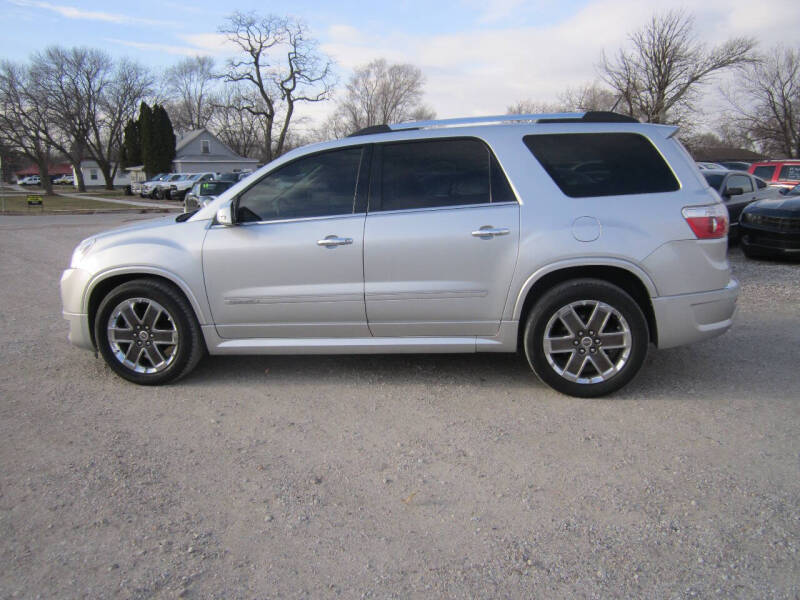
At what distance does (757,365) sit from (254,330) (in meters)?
3.98

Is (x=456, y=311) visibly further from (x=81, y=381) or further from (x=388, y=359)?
(x=81, y=381)

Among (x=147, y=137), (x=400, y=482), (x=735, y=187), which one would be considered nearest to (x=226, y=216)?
(x=400, y=482)

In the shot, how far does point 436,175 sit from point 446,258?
63 cm

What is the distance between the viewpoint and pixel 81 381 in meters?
4.61

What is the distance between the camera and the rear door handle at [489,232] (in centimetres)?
396

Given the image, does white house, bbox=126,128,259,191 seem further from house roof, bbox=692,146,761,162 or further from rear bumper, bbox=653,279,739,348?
rear bumper, bbox=653,279,739,348

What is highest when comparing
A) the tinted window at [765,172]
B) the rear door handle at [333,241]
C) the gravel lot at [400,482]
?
the rear door handle at [333,241]

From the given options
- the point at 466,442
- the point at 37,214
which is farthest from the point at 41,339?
the point at 37,214

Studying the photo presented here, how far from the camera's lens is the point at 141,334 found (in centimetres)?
441

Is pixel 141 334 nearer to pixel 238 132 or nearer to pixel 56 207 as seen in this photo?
pixel 56 207

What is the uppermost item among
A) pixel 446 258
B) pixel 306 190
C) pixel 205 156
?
pixel 205 156

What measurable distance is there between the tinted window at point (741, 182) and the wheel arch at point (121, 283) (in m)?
11.0

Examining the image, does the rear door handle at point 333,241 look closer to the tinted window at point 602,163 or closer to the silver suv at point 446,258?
the silver suv at point 446,258

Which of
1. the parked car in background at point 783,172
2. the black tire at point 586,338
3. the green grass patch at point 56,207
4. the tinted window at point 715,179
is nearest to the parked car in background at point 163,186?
the green grass patch at point 56,207
